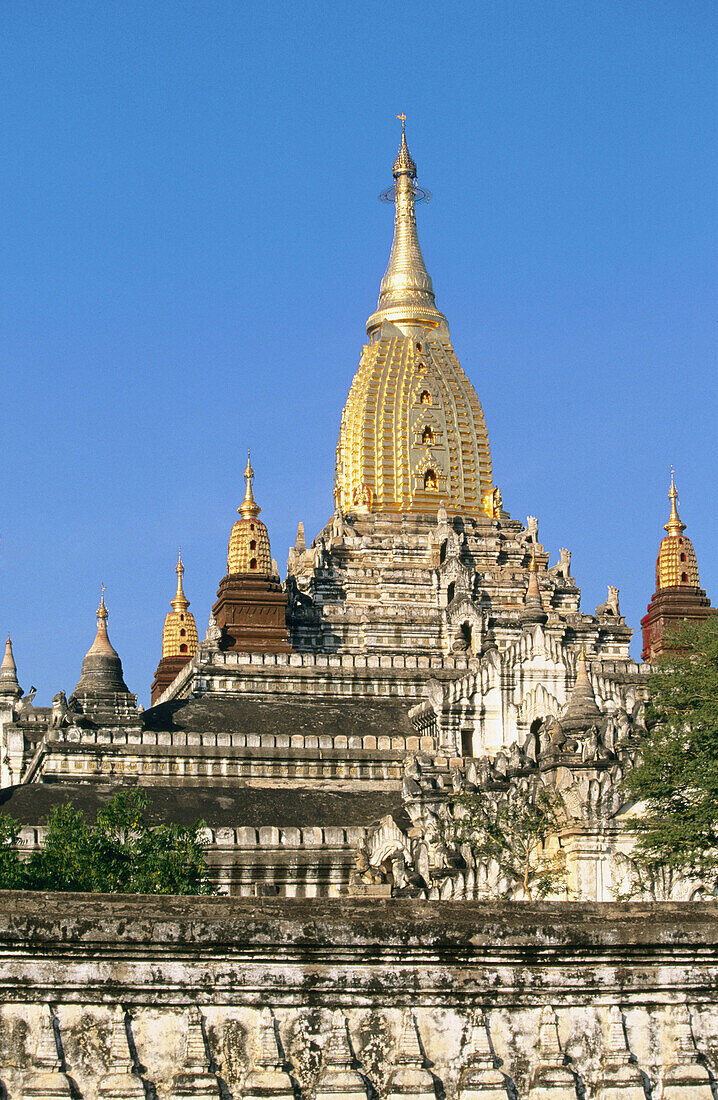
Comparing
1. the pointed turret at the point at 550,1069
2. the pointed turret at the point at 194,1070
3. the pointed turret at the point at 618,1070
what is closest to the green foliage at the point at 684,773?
the pointed turret at the point at 618,1070

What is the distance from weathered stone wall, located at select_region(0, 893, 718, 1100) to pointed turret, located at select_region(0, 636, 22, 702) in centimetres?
6024

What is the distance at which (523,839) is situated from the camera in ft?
136

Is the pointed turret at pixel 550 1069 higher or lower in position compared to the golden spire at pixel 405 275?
lower

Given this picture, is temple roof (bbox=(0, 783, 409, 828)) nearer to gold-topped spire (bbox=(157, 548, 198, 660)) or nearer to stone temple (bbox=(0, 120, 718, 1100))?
stone temple (bbox=(0, 120, 718, 1100))

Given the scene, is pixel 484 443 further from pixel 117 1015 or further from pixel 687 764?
pixel 117 1015

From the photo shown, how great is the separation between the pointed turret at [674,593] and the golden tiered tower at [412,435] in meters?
7.90

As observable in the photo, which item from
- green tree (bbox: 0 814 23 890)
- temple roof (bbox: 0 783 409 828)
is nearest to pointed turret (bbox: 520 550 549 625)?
temple roof (bbox: 0 783 409 828)

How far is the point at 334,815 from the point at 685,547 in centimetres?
3340

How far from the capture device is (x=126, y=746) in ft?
174

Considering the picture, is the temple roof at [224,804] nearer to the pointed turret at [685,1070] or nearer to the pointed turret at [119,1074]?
the pointed turret at [685,1070]

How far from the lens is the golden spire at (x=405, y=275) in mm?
82562

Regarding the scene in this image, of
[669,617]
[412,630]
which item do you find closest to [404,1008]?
[412,630]

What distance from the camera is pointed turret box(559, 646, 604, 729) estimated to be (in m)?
48.1

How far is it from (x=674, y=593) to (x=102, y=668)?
2493cm
